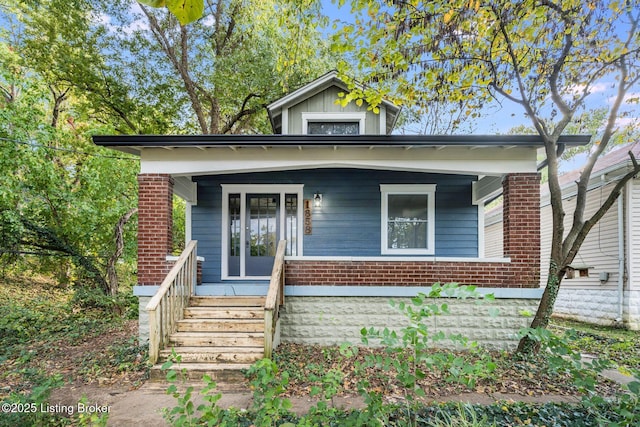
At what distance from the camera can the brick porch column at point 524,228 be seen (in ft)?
17.0

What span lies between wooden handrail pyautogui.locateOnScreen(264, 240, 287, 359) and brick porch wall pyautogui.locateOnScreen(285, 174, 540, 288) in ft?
1.05

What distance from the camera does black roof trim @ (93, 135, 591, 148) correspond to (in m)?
5.12

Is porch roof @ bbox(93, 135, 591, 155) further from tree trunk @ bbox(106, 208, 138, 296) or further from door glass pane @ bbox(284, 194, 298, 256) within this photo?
tree trunk @ bbox(106, 208, 138, 296)

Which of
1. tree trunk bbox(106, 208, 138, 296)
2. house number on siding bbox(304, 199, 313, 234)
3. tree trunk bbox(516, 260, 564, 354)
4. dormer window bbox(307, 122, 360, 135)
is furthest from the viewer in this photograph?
tree trunk bbox(106, 208, 138, 296)

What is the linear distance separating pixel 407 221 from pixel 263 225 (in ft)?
10.8

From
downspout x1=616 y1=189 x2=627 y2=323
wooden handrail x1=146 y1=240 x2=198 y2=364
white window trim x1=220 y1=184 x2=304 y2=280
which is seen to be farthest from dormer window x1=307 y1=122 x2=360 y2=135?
downspout x1=616 y1=189 x2=627 y2=323

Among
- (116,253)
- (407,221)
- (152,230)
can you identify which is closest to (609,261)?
(407,221)

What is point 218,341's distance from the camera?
4.55 m

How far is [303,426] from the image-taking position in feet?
7.50

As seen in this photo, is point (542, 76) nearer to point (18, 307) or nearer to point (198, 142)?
point (198, 142)

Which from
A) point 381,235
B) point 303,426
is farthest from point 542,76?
point 303,426

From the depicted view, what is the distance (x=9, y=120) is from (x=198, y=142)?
5.02 metres

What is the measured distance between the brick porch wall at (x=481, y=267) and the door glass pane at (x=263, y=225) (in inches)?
69.9

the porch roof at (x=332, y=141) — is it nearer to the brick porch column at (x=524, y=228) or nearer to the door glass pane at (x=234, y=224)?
the brick porch column at (x=524, y=228)
